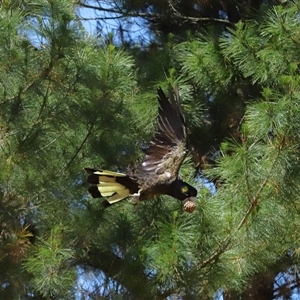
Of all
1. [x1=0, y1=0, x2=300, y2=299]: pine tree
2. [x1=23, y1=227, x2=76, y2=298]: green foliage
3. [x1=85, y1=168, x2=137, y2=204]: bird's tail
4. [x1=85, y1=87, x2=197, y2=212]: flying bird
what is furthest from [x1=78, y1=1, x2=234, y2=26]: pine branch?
[x1=85, y1=168, x2=137, y2=204]: bird's tail

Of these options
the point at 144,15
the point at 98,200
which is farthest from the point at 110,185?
the point at 144,15

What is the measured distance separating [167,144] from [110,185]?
305 millimetres

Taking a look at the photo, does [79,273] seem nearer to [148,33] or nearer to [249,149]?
[249,149]

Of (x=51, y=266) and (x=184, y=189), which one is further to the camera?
(x=51, y=266)

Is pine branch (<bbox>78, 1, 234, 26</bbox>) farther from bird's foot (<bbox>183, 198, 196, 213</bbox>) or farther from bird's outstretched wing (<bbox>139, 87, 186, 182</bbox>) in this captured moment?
bird's foot (<bbox>183, 198, 196, 213</bbox>)

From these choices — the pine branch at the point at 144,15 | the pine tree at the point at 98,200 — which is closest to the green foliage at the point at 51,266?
the pine tree at the point at 98,200

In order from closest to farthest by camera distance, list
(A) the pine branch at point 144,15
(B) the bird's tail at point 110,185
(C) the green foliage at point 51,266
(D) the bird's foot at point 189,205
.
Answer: (B) the bird's tail at point 110,185 → (D) the bird's foot at point 189,205 → (C) the green foliage at point 51,266 → (A) the pine branch at point 144,15

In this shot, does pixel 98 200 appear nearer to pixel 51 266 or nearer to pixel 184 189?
pixel 51 266

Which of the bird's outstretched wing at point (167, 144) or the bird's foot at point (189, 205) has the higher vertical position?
the bird's outstretched wing at point (167, 144)

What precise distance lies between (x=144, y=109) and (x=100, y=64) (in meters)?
0.63

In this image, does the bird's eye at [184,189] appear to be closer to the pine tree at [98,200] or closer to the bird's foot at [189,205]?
the bird's foot at [189,205]

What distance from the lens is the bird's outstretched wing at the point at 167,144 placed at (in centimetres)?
306

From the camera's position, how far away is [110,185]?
292cm

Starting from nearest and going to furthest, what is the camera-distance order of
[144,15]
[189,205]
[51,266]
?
[189,205] → [51,266] → [144,15]
